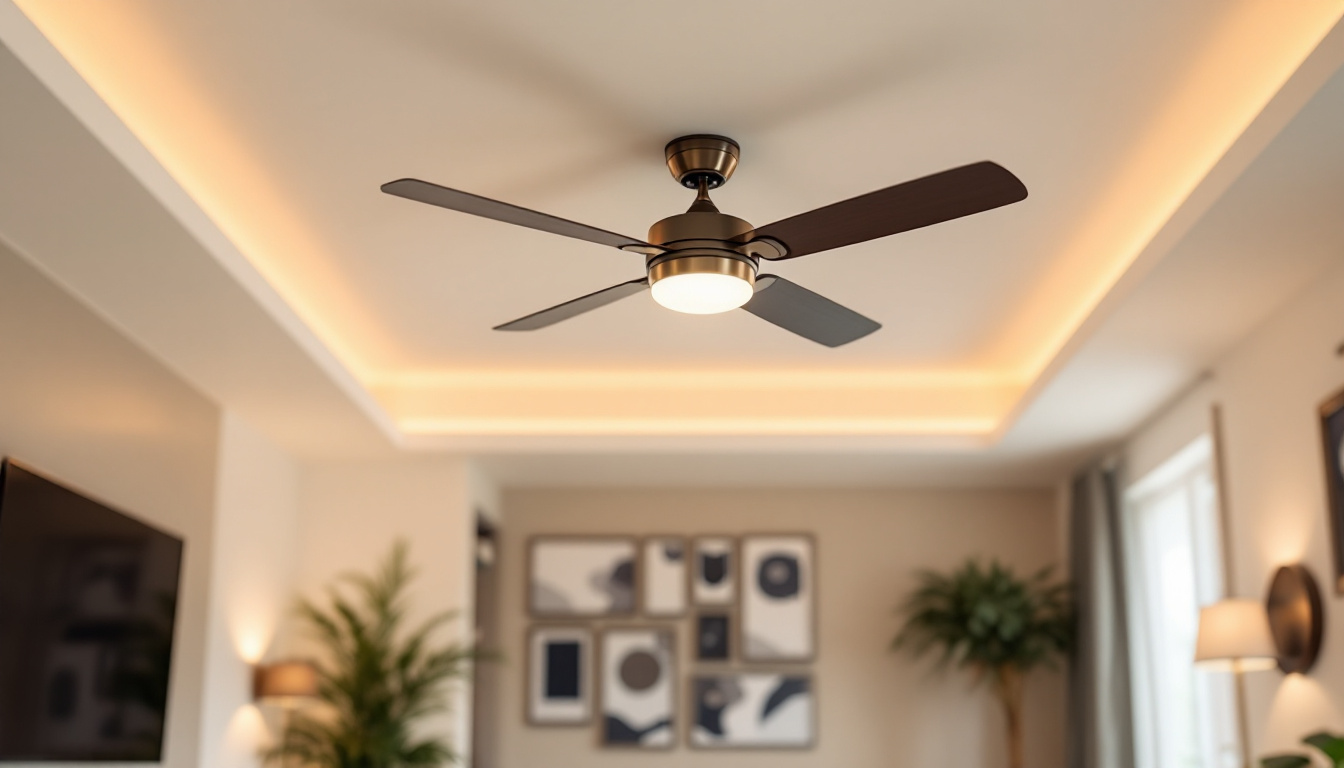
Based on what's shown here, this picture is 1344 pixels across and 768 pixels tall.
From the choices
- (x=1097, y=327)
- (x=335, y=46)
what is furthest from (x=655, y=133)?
(x=1097, y=327)

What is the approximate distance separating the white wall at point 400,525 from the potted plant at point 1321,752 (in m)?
3.54

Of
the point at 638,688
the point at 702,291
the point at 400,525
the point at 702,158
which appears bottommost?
the point at 638,688

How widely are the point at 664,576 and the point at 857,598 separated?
3.22 feet

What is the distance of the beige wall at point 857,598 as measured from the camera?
6484mm

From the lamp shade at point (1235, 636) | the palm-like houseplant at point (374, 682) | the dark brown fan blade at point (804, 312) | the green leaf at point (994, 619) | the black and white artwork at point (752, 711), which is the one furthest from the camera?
the black and white artwork at point (752, 711)

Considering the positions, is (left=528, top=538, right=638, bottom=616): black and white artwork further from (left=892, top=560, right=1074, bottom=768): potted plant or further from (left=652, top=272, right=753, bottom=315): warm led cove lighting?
(left=652, top=272, right=753, bottom=315): warm led cove lighting

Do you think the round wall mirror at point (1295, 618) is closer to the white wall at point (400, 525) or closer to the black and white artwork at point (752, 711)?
the black and white artwork at point (752, 711)

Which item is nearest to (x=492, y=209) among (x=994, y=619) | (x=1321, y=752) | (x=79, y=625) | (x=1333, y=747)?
(x=79, y=625)

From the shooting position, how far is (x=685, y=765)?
6.48 metres

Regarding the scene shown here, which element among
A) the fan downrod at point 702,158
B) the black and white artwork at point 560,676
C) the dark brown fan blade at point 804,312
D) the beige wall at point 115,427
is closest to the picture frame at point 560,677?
the black and white artwork at point 560,676

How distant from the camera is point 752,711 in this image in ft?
21.3

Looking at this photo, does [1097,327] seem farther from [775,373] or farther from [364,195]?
[364,195]

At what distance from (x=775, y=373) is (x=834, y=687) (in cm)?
176

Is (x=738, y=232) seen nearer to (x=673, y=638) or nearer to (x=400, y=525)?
(x=400, y=525)
